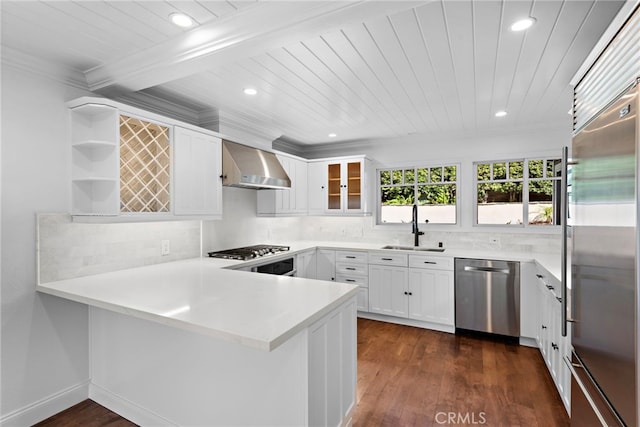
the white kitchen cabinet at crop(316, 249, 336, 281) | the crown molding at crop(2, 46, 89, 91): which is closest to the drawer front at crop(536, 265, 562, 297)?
the white kitchen cabinet at crop(316, 249, 336, 281)

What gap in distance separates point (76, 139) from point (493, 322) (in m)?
4.28

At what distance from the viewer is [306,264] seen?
13.8 feet

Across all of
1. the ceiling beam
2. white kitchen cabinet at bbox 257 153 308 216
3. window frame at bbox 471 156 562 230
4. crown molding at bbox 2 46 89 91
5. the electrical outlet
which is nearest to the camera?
the ceiling beam

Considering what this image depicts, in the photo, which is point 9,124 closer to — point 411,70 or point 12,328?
point 12,328

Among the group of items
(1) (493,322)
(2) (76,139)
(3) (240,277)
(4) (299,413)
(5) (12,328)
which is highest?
(2) (76,139)

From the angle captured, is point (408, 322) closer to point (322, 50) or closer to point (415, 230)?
point (415, 230)

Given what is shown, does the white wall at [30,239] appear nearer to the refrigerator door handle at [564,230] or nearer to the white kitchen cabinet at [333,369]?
the white kitchen cabinet at [333,369]

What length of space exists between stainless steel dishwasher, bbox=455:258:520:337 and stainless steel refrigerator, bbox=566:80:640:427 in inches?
78.4

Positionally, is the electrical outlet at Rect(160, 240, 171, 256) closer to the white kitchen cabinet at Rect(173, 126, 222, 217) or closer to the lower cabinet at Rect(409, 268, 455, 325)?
the white kitchen cabinet at Rect(173, 126, 222, 217)

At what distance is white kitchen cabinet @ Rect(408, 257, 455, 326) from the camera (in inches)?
147

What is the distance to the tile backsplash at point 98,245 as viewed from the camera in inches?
86.7

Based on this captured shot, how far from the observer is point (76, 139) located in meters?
2.29

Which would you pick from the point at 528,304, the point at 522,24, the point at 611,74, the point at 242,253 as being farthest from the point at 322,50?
the point at 528,304

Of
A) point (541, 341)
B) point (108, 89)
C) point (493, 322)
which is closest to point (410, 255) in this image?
point (493, 322)
